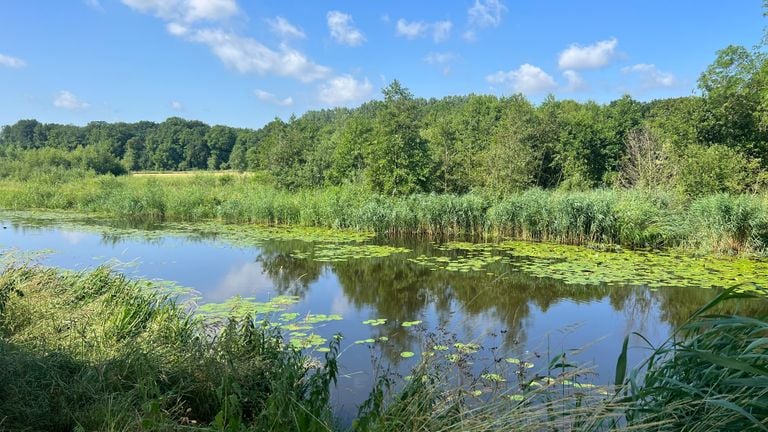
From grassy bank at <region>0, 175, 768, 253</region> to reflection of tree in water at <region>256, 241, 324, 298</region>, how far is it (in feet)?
13.9

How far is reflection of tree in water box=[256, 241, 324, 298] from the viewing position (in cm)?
925

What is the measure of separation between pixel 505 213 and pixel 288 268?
749 centimetres

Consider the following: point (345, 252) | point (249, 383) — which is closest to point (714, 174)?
point (345, 252)

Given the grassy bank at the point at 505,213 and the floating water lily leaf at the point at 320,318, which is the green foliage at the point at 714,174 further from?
the floating water lily leaf at the point at 320,318

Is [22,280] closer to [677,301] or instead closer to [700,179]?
[677,301]

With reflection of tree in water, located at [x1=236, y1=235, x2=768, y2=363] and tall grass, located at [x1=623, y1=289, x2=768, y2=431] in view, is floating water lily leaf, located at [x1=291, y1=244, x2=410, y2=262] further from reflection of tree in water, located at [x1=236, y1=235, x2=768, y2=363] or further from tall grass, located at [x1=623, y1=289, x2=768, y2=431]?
tall grass, located at [x1=623, y1=289, x2=768, y2=431]

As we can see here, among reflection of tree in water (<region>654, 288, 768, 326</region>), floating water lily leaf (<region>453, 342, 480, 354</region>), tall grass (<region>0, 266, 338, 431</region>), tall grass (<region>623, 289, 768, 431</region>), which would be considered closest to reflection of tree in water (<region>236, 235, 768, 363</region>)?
reflection of tree in water (<region>654, 288, 768, 326</region>)

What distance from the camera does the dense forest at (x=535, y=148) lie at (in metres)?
19.1

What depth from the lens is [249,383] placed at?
→ 369 cm

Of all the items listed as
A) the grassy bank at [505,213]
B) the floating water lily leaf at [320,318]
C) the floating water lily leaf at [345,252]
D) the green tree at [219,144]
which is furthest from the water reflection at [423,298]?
the green tree at [219,144]

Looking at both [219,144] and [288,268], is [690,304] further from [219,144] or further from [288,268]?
[219,144]

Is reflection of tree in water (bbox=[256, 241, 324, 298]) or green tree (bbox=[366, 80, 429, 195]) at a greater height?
green tree (bbox=[366, 80, 429, 195])

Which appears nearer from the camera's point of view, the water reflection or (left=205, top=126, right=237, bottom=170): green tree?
the water reflection

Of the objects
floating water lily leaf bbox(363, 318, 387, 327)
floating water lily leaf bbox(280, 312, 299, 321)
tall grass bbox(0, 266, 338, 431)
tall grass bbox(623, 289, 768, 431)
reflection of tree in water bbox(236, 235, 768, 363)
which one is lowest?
floating water lily leaf bbox(363, 318, 387, 327)
